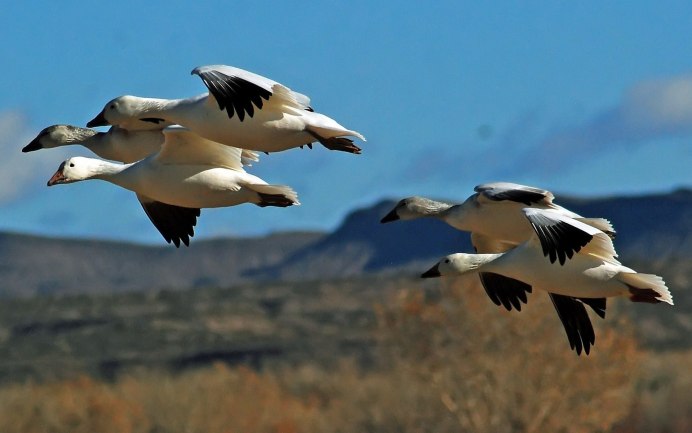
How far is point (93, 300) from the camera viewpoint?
7481cm

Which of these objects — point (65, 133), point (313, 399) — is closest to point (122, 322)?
point (313, 399)

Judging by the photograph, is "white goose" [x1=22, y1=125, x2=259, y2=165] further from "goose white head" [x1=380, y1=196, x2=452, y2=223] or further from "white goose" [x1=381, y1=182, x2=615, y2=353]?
"white goose" [x1=381, y1=182, x2=615, y2=353]

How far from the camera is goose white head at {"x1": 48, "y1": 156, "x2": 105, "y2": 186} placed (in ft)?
39.1

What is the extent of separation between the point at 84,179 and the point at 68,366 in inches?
1999

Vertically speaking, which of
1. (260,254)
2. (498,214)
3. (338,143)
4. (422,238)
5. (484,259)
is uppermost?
(422,238)

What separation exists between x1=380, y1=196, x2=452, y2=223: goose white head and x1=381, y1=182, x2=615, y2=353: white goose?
17mm

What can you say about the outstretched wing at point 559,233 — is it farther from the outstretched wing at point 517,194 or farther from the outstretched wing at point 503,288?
the outstretched wing at point 503,288

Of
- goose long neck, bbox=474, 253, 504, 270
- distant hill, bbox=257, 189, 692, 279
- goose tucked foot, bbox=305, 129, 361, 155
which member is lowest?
goose long neck, bbox=474, 253, 504, 270

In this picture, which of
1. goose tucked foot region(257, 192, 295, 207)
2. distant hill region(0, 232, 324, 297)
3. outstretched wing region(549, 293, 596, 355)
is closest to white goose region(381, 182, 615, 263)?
outstretched wing region(549, 293, 596, 355)

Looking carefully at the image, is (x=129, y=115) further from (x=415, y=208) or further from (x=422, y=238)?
(x=422, y=238)

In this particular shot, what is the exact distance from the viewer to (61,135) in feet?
42.9

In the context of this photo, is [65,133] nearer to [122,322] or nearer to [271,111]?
[271,111]

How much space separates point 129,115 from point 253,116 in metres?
1.22

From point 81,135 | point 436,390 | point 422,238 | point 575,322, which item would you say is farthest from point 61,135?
point 422,238
